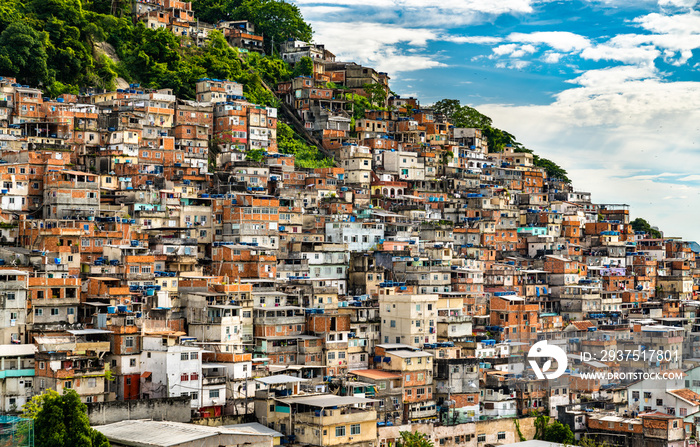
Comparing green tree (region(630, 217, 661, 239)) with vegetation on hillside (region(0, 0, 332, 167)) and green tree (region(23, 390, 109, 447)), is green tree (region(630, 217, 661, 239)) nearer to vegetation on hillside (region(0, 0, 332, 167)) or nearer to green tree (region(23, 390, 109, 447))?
vegetation on hillside (region(0, 0, 332, 167))

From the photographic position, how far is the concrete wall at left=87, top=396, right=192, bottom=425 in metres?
29.3

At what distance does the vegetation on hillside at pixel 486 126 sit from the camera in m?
73.7

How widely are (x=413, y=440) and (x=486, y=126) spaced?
45.0 m

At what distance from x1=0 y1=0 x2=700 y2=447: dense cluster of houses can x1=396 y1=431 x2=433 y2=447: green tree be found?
2.65 ft

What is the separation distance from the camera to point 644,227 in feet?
243

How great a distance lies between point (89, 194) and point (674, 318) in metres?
27.5

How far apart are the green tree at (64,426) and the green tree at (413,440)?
386 inches

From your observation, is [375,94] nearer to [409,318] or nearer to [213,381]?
[409,318]

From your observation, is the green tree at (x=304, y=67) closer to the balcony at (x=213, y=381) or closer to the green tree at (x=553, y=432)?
the green tree at (x=553, y=432)

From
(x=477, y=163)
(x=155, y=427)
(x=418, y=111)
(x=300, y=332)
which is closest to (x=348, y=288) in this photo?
(x=300, y=332)

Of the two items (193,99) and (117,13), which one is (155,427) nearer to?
(193,99)

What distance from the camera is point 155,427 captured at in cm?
2862

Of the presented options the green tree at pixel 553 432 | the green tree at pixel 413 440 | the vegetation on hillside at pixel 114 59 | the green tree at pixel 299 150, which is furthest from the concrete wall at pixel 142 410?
the green tree at pixel 299 150

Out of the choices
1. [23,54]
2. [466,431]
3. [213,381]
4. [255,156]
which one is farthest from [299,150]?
[213,381]
